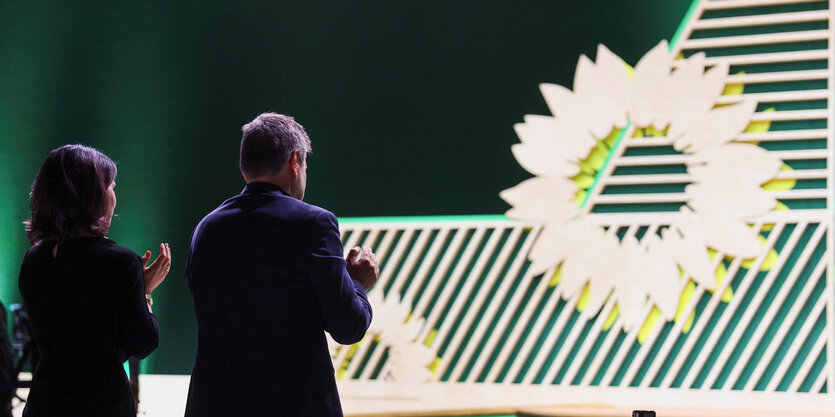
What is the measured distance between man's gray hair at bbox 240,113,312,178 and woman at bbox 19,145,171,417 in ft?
1.00

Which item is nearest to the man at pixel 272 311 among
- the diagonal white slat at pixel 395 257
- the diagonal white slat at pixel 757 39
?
the diagonal white slat at pixel 395 257

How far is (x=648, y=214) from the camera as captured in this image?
147 inches

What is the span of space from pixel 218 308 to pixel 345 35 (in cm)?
275

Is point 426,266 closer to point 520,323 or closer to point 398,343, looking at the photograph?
point 398,343

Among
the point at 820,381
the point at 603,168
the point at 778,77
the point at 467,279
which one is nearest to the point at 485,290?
the point at 467,279

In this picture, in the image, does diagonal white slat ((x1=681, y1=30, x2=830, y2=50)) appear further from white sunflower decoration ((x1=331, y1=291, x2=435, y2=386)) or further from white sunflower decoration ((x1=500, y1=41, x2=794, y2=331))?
white sunflower decoration ((x1=331, y1=291, x2=435, y2=386))

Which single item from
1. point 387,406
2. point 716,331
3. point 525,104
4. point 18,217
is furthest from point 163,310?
point 716,331

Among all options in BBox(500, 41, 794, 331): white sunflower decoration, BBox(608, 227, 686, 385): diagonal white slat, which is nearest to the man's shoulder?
BBox(500, 41, 794, 331): white sunflower decoration

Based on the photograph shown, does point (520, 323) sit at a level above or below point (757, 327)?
below

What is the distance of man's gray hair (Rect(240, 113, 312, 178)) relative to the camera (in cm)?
170

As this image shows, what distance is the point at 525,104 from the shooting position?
3.92 meters

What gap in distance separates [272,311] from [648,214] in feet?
8.22

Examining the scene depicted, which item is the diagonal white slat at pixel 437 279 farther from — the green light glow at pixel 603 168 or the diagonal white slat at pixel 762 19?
the diagonal white slat at pixel 762 19

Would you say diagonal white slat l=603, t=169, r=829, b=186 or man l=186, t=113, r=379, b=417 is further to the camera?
diagonal white slat l=603, t=169, r=829, b=186
